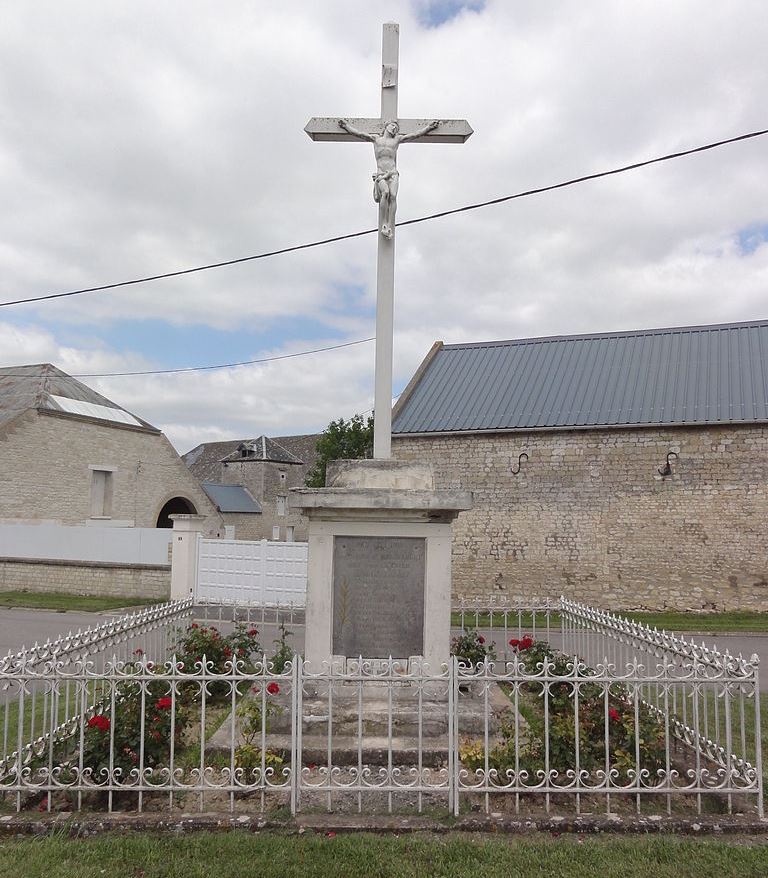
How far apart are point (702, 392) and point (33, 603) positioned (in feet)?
53.0

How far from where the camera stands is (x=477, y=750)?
4.76 metres

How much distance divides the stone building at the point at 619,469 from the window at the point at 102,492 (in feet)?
34.8

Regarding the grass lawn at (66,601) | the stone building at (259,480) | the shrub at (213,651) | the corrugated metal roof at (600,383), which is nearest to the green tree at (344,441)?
the stone building at (259,480)

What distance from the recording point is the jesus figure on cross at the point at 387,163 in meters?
6.02

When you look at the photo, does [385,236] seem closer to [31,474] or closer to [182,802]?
[182,802]

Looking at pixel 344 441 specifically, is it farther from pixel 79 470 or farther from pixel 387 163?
pixel 387 163

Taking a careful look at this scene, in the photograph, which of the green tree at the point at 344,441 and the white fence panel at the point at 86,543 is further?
the green tree at the point at 344,441

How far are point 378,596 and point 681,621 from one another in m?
10.8

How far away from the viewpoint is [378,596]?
5531mm

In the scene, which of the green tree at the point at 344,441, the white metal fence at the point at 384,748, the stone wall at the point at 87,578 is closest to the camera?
the white metal fence at the point at 384,748

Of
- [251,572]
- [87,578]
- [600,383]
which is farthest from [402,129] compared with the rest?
[87,578]

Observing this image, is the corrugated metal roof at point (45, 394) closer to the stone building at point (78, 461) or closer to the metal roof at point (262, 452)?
the stone building at point (78, 461)

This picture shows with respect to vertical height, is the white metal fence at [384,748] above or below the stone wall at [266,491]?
below

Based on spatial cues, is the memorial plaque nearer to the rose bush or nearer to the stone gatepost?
the rose bush
